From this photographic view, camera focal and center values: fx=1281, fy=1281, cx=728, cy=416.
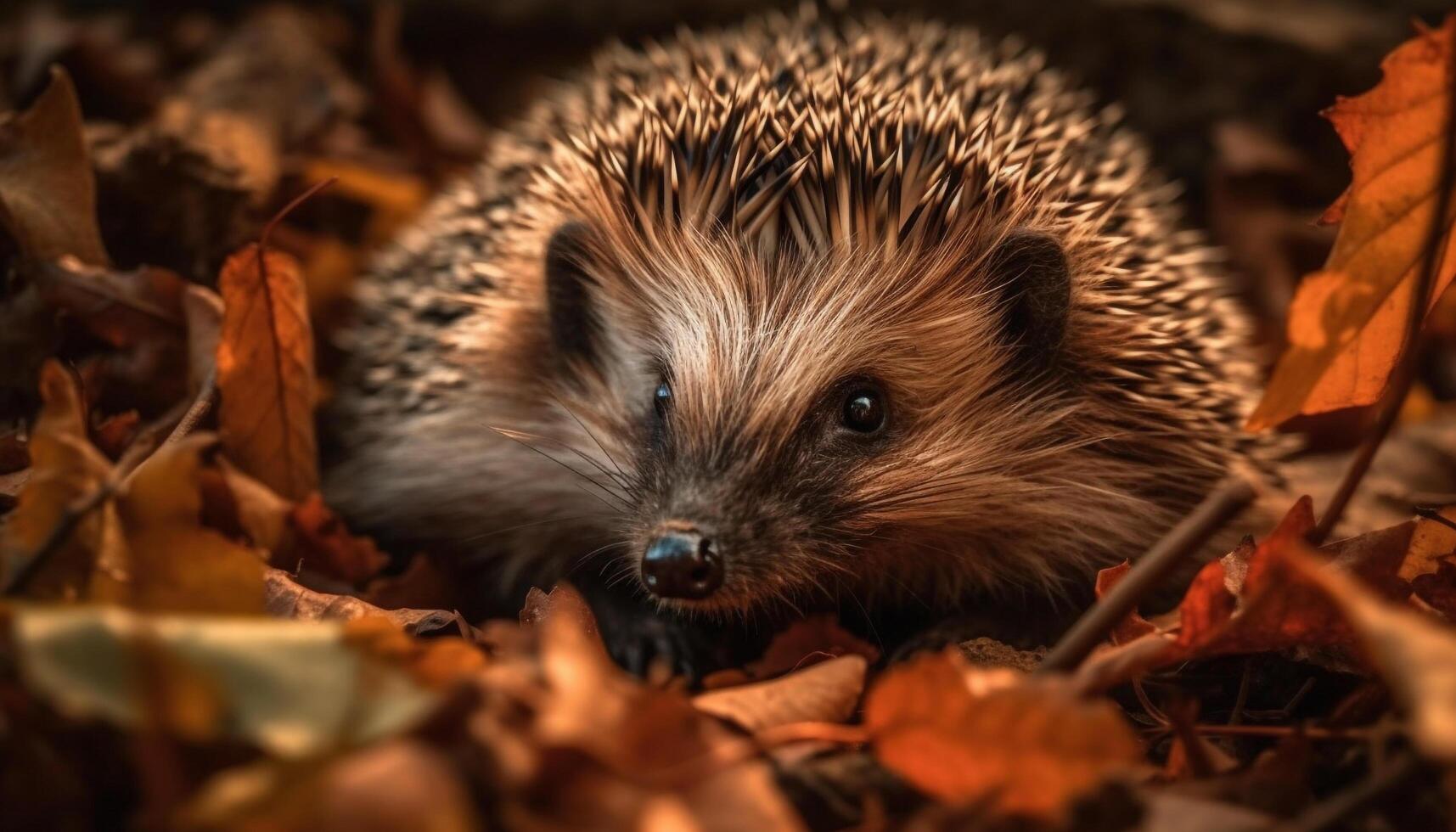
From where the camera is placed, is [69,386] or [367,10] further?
[367,10]

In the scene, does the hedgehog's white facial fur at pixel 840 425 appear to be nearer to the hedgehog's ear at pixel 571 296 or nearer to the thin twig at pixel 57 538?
the hedgehog's ear at pixel 571 296

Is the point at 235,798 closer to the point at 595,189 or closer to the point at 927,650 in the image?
the point at 927,650

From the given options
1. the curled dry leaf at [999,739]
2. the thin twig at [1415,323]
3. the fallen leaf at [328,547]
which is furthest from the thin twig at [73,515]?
the thin twig at [1415,323]

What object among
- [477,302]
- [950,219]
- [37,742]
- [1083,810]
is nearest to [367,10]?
[477,302]

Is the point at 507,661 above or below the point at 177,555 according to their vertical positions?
below

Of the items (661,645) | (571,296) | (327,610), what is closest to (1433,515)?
(661,645)

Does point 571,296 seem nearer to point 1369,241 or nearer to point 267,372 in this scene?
point 267,372
